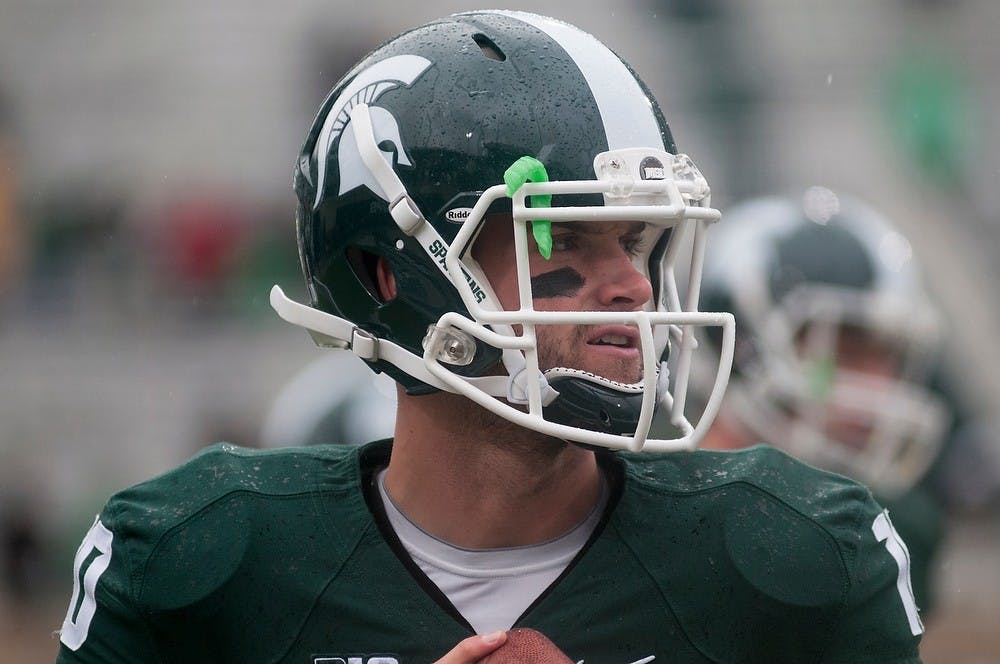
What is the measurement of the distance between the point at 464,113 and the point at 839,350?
79.7 inches

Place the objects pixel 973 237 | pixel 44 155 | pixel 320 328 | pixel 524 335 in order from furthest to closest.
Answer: pixel 44 155 → pixel 973 237 → pixel 320 328 → pixel 524 335

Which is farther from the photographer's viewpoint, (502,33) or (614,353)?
(502,33)

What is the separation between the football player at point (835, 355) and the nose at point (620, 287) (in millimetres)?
1765

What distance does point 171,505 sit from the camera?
2094 millimetres

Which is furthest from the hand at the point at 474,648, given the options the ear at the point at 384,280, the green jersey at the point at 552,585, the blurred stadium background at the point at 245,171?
the blurred stadium background at the point at 245,171

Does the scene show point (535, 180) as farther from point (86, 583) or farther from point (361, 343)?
point (86, 583)

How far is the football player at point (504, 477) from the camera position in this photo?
76.7 inches

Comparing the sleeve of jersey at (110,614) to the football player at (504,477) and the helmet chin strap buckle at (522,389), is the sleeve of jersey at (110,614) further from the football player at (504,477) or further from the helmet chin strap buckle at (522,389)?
the helmet chin strap buckle at (522,389)

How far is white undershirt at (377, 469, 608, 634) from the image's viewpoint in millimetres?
1995

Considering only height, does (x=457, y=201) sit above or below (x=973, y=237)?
above

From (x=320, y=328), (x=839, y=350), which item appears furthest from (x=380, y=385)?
(x=320, y=328)

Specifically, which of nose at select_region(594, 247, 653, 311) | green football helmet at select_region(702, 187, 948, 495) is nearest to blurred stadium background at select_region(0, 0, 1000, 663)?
green football helmet at select_region(702, 187, 948, 495)

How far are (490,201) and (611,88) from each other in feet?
0.89

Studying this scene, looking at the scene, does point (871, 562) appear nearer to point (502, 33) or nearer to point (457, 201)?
point (457, 201)
